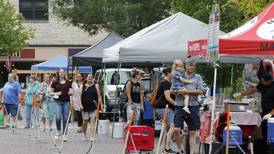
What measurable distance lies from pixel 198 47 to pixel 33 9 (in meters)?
48.5

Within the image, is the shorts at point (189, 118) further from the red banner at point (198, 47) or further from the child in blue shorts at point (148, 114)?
the child in blue shorts at point (148, 114)

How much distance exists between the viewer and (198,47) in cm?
1435

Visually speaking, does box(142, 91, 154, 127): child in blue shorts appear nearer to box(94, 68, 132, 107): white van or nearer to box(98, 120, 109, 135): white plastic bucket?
box(98, 120, 109, 135): white plastic bucket

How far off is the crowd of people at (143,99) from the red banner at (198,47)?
26cm

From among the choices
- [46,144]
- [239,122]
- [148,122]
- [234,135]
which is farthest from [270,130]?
[46,144]

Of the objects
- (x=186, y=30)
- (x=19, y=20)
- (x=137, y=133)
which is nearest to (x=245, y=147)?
(x=137, y=133)

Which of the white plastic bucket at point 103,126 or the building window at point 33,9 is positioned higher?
the building window at point 33,9

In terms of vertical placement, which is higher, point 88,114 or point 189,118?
point 189,118

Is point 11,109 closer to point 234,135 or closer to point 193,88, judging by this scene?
point 193,88

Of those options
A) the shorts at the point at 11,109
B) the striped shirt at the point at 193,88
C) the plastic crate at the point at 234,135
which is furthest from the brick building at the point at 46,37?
the plastic crate at the point at 234,135

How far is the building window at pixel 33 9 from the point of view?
6112cm

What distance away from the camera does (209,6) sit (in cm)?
2647

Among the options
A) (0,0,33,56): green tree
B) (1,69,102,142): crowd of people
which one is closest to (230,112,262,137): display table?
(1,69,102,142): crowd of people

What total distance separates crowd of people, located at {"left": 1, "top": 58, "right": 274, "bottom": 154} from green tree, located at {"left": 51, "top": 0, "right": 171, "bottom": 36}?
1759cm
